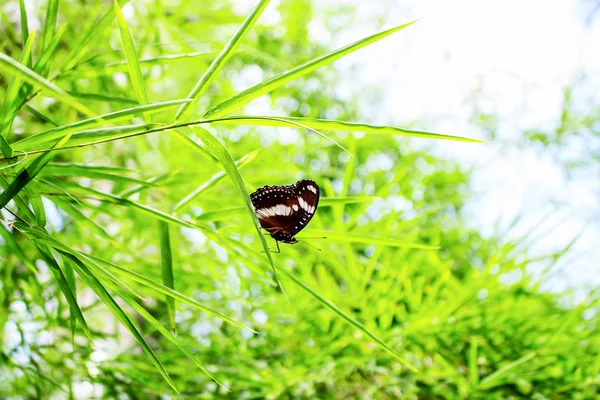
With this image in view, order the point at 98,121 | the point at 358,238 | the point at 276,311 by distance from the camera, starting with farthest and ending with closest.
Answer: the point at 276,311, the point at 358,238, the point at 98,121

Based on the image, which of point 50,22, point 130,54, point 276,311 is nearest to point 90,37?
point 50,22

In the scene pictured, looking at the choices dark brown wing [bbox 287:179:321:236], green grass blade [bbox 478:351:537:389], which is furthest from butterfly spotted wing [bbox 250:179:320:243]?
green grass blade [bbox 478:351:537:389]

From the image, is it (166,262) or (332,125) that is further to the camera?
(166,262)

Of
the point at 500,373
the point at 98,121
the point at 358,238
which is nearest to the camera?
the point at 98,121

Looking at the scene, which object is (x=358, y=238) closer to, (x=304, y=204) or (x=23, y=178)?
(x=304, y=204)

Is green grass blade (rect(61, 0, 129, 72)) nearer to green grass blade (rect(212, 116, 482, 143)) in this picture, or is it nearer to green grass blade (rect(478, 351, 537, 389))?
green grass blade (rect(212, 116, 482, 143))

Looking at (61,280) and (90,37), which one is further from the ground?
(90,37)
